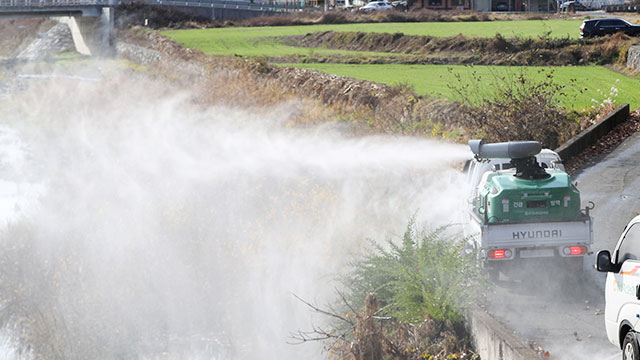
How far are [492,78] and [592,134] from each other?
1136 centimetres

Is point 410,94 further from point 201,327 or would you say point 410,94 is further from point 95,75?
point 95,75

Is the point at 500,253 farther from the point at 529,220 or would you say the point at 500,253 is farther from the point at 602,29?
the point at 602,29

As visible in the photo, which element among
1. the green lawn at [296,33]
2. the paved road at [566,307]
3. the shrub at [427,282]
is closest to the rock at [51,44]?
the green lawn at [296,33]

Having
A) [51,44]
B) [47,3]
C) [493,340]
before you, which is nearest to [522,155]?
[493,340]

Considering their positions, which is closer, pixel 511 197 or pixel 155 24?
pixel 511 197

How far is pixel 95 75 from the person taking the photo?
71375 millimetres

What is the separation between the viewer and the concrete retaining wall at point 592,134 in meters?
25.7

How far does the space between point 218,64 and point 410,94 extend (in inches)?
872

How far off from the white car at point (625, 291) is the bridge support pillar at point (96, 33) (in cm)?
7644

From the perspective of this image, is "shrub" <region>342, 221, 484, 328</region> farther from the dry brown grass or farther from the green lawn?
the green lawn

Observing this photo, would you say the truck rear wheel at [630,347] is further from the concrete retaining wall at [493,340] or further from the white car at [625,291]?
the concrete retaining wall at [493,340]

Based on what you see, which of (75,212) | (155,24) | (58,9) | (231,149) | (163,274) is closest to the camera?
(163,274)

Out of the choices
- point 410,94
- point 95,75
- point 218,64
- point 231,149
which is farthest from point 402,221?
point 95,75

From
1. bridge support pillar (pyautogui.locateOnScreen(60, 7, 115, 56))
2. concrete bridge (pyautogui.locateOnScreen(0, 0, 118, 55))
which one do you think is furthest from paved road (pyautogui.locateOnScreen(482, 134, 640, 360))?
concrete bridge (pyautogui.locateOnScreen(0, 0, 118, 55))
